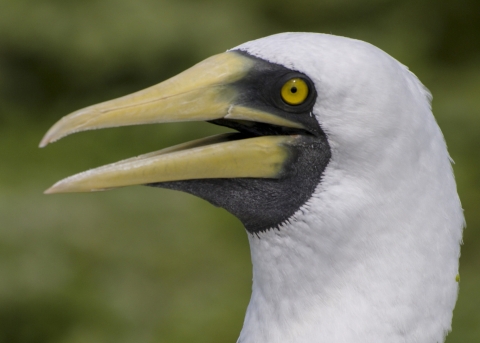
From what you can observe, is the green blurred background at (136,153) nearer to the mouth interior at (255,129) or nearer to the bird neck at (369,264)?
the bird neck at (369,264)

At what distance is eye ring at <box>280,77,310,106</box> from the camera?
1974 mm

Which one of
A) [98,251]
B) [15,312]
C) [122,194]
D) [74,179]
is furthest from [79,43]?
[74,179]

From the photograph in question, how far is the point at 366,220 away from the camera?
80.0 inches

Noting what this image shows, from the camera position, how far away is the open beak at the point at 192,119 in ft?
6.53

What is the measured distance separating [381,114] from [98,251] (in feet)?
14.8

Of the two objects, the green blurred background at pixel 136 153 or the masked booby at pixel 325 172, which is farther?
the green blurred background at pixel 136 153

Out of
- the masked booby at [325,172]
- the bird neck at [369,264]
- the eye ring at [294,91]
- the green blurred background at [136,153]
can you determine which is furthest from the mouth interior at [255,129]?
the green blurred background at [136,153]

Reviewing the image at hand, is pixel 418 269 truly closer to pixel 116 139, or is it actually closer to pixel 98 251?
pixel 98 251

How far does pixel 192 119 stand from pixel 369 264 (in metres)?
0.69

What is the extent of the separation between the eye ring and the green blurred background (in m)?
3.90

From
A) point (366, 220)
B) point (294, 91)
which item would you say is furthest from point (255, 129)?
point (366, 220)

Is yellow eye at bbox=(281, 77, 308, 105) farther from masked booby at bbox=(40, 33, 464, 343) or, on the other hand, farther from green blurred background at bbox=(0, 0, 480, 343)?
green blurred background at bbox=(0, 0, 480, 343)

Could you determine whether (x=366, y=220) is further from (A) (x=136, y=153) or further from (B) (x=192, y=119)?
(A) (x=136, y=153)

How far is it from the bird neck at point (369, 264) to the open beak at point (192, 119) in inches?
8.5
